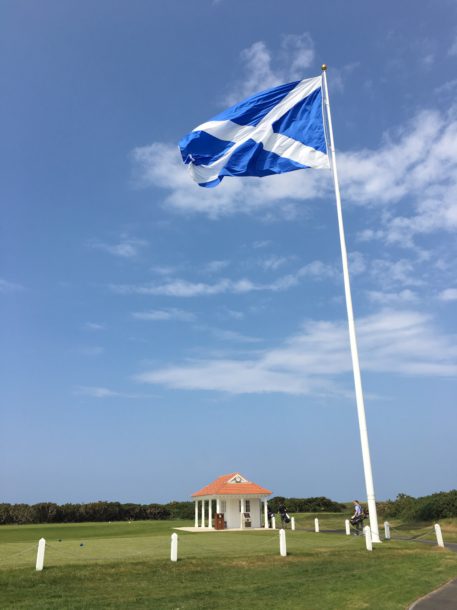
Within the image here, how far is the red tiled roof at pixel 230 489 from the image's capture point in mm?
35562

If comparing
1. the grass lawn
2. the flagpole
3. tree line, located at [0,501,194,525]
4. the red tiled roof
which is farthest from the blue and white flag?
tree line, located at [0,501,194,525]

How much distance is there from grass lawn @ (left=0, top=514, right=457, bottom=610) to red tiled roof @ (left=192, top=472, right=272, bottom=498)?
565 inches

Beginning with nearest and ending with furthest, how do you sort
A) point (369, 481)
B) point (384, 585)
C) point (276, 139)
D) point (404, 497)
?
point (384, 585) → point (369, 481) → point (276, 139) → point (404, 497)

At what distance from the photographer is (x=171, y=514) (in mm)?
58188

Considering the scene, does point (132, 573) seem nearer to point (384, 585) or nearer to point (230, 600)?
point (230, 600)

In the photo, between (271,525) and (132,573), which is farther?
(271,525)

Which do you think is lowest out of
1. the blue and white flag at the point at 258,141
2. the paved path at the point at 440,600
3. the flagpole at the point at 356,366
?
the paved path at the point at 440,600

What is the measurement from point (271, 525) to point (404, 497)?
1471 cm

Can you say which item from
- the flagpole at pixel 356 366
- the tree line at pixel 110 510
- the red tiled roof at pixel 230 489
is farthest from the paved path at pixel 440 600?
the tree line at pixel 110 510

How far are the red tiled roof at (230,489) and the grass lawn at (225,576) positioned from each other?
14.3 m

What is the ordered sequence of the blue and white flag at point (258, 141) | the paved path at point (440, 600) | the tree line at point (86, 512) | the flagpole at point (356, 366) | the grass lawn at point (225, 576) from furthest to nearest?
the tree line at point (86, 512), the blue and white flag at point (258, 141), the flagpole at point (356, 366), the grass lawn at point (225, 576), the paved path at point (440, 600)

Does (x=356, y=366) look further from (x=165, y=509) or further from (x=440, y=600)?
(x=165, y=509)

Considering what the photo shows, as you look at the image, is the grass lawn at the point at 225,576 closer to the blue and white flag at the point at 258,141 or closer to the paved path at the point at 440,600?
the paved path at the point at 440,600

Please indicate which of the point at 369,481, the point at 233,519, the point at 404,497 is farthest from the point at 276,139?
the point at 404,497
